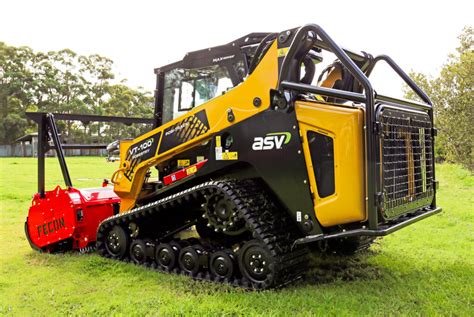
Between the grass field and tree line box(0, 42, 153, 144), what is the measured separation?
4682 cm

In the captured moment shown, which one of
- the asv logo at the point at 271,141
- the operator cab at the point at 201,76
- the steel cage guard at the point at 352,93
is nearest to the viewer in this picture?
the steel cage guard at the point at 352,93

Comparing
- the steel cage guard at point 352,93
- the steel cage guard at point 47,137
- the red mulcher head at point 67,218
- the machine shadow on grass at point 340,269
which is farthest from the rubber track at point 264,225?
the steel cage guard at point 47,137

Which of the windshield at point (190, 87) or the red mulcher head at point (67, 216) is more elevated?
the windshield at point (190, 87)

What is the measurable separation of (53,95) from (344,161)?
60472mm

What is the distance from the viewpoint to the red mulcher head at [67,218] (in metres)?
6.45

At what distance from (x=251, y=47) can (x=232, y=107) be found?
3.12 ft

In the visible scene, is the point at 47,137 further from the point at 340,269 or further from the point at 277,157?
the point at 340,269

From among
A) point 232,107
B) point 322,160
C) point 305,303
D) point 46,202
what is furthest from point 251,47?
point 46,202

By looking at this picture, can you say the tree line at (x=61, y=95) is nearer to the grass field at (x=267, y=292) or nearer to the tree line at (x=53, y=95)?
Answer: the tree line at (x=53, y=95)

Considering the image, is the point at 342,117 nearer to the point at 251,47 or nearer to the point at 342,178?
the point at 342,178

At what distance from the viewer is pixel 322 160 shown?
4.45 m

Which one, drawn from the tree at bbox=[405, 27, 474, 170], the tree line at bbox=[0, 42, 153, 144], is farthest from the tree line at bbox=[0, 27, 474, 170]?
the tree at bbox=[405, 27, 474, 170]

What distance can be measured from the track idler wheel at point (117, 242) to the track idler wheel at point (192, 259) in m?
1.02

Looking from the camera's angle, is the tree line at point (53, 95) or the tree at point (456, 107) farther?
the tree line at point (53, 95)
